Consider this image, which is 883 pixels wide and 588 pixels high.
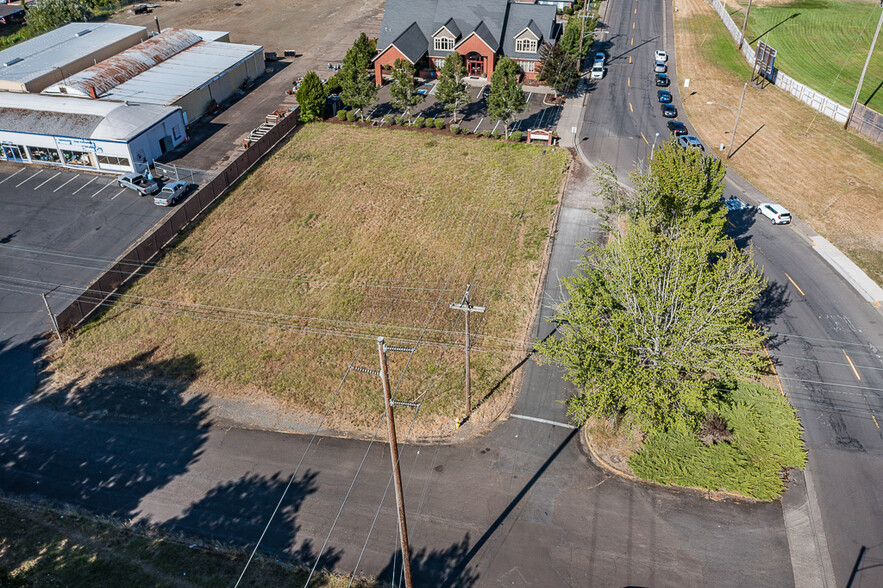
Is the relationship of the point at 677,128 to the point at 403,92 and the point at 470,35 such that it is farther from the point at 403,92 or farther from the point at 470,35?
the point at 403,92

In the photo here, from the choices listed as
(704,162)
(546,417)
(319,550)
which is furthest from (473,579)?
(704,162)

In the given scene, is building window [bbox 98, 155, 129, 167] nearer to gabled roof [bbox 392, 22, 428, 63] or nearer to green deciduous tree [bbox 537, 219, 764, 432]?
gabled roof [bbox 392, 22, 428, 63]

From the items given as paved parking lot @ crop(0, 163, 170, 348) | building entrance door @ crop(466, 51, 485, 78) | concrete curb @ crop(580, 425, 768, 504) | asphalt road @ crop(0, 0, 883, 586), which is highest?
building entrance door @ crop(466, 51, 485, 78)

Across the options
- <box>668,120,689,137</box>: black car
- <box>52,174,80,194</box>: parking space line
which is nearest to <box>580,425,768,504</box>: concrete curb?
<box>668,120,689,137</box>: black car

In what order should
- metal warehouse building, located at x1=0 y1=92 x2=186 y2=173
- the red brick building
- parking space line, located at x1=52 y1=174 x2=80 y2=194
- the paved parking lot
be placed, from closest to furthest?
the paved parking lot
parking space line, located at x1=52 y1=174 x2=80 y2=194
metal warehouse building, located at x1=0 y1=92 x2=186 y2=173
the red brick building

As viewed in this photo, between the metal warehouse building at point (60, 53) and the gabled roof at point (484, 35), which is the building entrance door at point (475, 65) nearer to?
the gabled roof at point (484, 35)

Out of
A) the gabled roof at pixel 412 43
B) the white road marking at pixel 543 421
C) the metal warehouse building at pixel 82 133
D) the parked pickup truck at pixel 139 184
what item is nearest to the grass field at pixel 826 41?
the gabled roof at pixel 412 43
